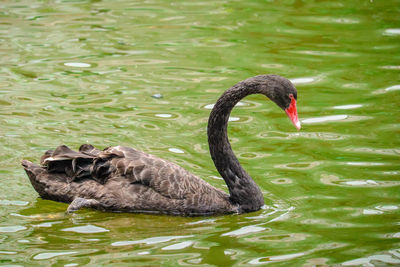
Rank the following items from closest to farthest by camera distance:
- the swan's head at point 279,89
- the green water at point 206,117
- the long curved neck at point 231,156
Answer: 1. the green water at point 206,117
2. the swan's head at point 279,89
3. the long curved neck at point 231,156

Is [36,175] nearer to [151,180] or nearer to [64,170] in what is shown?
[64,170]

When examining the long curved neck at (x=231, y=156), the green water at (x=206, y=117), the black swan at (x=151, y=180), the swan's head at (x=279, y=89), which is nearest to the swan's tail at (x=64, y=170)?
the black swan at (x=151, y=180)

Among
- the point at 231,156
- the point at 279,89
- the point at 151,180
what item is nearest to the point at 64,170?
the point at 151,180

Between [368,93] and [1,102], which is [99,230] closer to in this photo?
[1,102]

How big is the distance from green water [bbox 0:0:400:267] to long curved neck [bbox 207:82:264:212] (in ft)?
0.64

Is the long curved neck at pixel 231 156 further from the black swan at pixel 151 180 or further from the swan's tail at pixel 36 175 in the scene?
the swan's tail at pixel 36 175

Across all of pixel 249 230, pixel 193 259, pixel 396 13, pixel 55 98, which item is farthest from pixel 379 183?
pixel 396 13

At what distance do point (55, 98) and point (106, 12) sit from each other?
4479 millimetres

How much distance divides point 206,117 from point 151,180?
249 cm

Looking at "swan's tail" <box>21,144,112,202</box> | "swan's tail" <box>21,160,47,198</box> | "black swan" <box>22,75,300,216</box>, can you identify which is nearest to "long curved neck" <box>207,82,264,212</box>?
"black swan" <box>22,75,300,216</box>

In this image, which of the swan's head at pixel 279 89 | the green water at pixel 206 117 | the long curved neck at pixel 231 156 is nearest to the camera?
the green water at pixel 206 117

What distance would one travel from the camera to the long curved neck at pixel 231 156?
21.2 feet

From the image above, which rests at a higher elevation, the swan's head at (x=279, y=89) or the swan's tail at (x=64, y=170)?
the swan's head at (x=279, y=89)

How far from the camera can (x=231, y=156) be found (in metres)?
6.67
